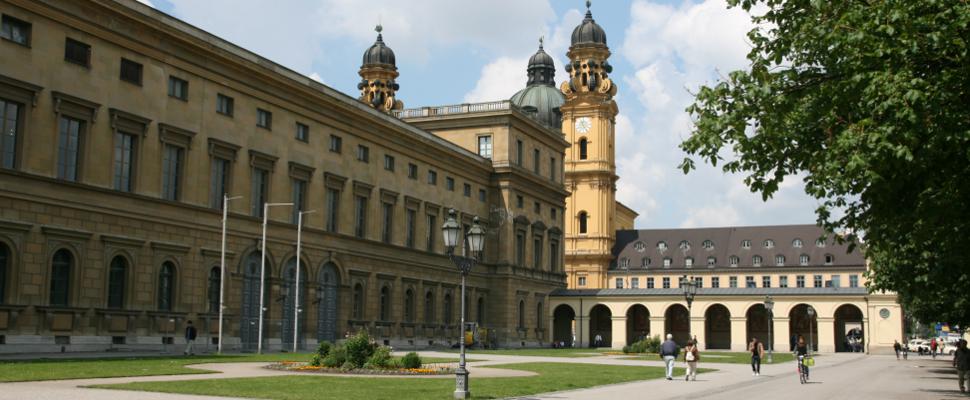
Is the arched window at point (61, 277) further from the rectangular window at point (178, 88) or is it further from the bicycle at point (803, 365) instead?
the bicycle at point (803, 365)

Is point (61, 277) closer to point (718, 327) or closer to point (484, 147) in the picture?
point (484, 147)

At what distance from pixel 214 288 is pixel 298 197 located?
987 centimetres

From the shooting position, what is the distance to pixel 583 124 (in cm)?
12312

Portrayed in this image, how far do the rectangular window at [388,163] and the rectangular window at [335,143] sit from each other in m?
5.91

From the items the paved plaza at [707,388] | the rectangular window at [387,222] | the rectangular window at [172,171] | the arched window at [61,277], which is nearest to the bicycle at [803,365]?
the paved plaza at [707,388]

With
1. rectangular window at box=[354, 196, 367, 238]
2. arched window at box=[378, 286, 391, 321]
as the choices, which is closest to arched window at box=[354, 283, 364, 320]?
arched window at box=[378, 286, 391, 321]

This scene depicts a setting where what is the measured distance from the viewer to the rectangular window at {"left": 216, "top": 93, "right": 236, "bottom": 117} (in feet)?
170

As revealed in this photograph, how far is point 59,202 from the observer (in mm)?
41500

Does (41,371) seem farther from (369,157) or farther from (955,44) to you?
(369,157)

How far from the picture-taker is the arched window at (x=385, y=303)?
226 ft

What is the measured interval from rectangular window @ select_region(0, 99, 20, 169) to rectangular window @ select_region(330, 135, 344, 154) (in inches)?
956

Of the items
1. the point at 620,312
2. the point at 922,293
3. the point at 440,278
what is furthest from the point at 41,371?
the point at 620,312

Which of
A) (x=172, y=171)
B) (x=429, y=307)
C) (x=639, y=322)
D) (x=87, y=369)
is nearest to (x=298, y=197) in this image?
(x=172, y=171)

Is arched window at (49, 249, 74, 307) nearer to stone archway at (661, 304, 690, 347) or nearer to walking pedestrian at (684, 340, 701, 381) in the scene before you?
walking pedestrian at (684, 340, 701, 381)
